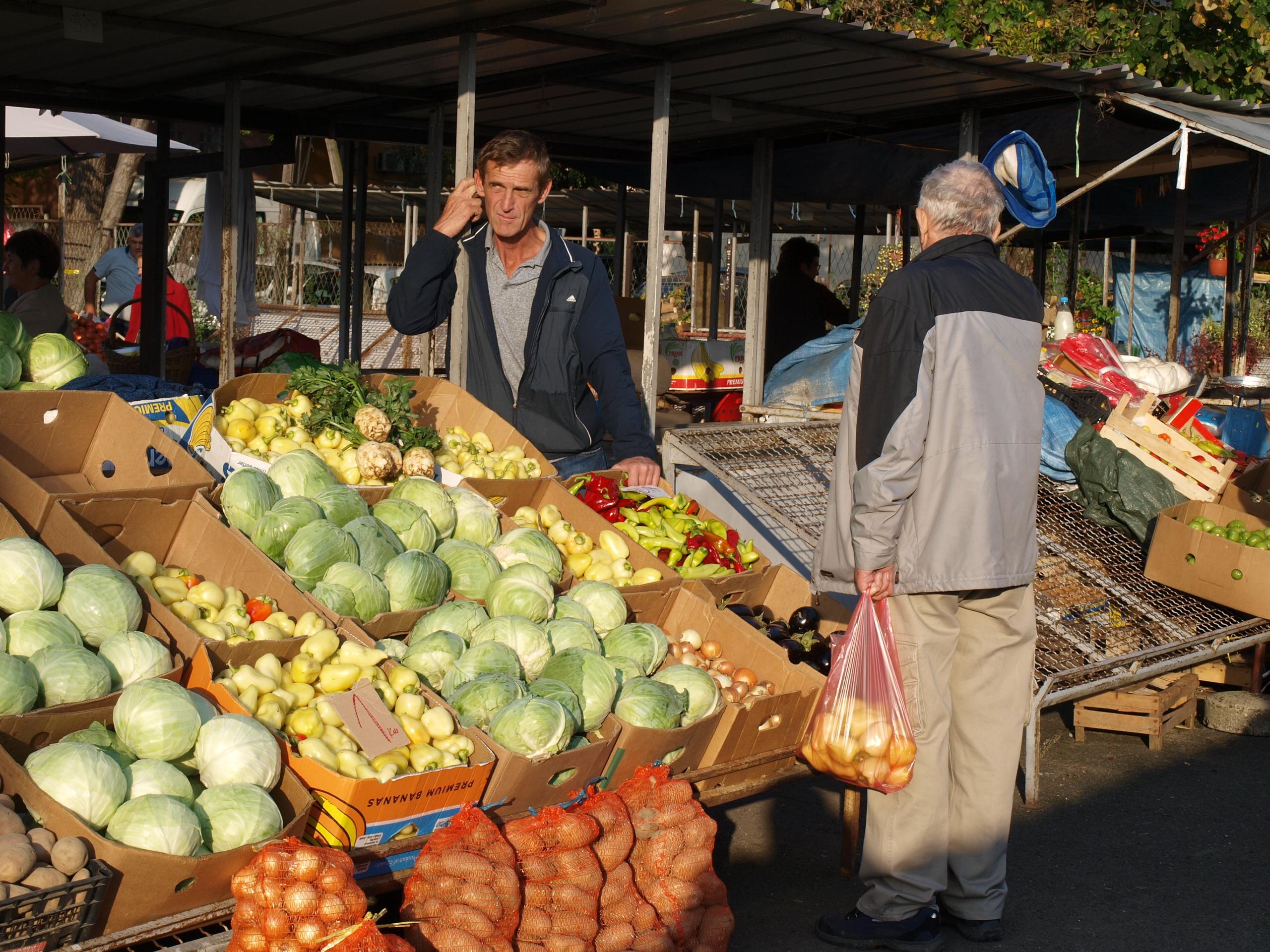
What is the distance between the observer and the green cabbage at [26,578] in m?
2.99

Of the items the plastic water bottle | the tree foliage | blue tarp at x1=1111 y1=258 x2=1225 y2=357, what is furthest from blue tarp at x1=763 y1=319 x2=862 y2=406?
blue tarp at x1=1111 y1=258 x2=1225 y2=357

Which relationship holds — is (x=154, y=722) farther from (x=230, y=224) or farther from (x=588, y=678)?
(x=230, y=224)

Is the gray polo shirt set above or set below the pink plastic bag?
above

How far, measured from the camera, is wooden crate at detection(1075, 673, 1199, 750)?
566cm

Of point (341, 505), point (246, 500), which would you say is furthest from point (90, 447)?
point (341, 505)

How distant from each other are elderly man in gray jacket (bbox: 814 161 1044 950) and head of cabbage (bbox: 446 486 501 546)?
1200 mm

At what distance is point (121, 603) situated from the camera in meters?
3.05

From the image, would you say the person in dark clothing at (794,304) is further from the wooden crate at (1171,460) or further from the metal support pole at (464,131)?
the metal support pole at (464,131)

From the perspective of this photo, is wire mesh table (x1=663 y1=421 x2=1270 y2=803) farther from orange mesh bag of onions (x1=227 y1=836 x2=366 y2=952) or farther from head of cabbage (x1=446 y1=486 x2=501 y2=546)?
orange mesh bag of onions (x1=227 y1=836 x2=366 y2=952)

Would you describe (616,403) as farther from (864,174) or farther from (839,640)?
(864,174)

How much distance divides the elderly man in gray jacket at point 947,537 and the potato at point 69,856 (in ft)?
6.79

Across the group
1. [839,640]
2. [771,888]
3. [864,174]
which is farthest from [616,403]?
[864,174]

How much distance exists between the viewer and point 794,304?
998 cm

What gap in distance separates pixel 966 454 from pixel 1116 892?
1.82 meters
